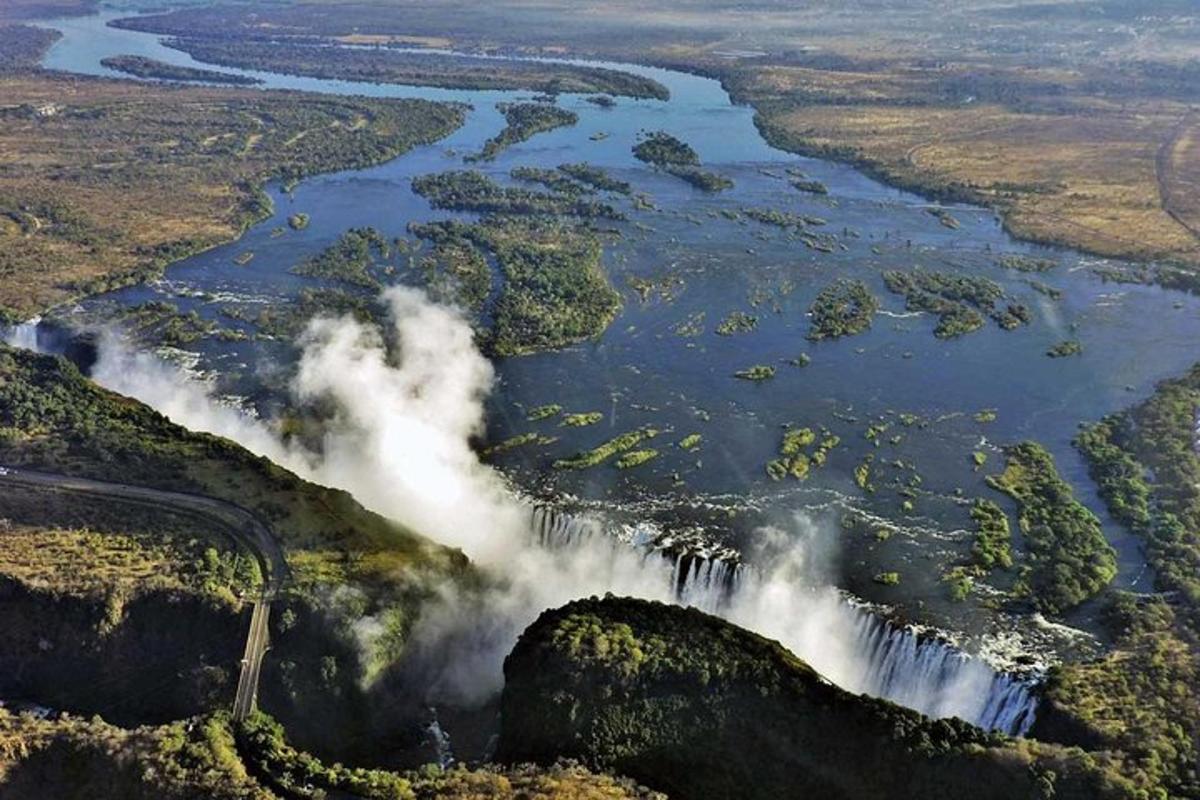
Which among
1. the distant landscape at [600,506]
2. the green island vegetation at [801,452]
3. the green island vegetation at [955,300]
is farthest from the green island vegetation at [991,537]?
the green island vegetation at [955,300]

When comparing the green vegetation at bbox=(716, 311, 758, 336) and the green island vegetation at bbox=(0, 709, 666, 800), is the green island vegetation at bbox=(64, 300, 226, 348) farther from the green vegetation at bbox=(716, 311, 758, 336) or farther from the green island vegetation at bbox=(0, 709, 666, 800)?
the green island vegetation at bbox=(0, 709, 666, 800)

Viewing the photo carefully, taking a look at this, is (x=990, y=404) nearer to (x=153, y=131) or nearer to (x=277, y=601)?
(x=277, y=601)

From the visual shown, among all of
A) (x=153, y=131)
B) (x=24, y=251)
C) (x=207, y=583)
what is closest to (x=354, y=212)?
(x=24, y=251)

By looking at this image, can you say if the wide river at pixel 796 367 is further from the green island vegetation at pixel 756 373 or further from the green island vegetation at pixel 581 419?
the green island vegetation at pixel 581 419

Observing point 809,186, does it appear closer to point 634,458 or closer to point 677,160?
point 677,160

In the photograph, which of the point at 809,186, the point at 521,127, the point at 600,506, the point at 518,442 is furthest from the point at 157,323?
the point at 521,127
